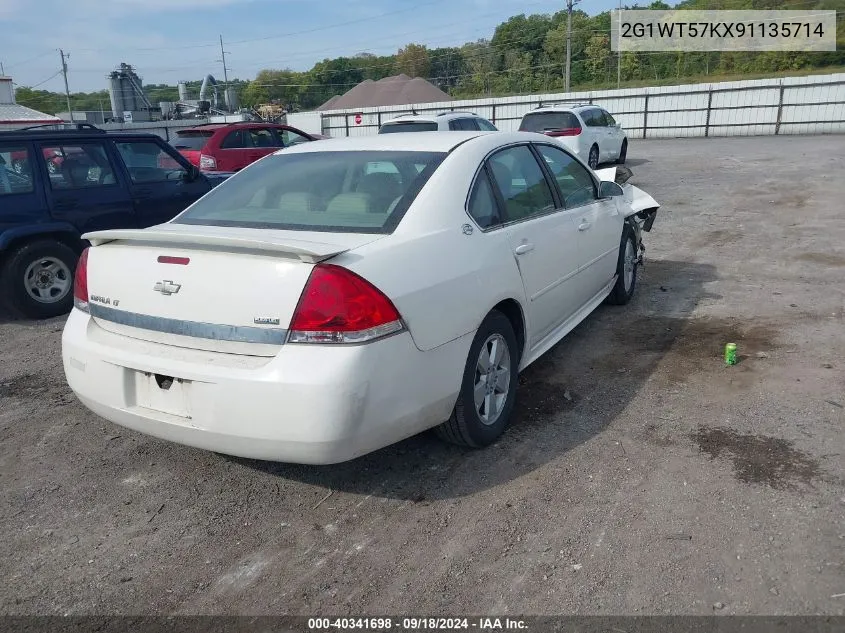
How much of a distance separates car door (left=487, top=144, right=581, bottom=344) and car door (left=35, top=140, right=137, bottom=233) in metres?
4.52

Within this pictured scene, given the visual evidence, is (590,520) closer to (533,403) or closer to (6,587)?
(533,403)

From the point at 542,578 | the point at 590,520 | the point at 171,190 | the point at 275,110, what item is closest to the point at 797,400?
the point at 590,520

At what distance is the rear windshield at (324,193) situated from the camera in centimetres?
345

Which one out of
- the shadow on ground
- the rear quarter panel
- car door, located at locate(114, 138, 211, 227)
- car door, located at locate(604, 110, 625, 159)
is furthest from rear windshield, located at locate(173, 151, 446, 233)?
car door, located at locate(604, 110, 625, 159)

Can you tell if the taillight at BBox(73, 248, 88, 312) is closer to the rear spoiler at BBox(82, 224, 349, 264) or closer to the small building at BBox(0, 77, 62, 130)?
the rear spoiler at BBox(82, 224, 349, 264)

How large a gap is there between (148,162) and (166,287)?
516cm

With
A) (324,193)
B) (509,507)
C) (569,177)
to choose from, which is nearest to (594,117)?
(569,177)

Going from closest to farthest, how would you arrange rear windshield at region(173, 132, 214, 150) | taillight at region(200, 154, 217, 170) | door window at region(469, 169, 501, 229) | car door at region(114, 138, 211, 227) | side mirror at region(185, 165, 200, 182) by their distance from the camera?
door window at region(469, 169, 501, 229) → car door at region(114, 138, 211, 227) → side mirror at region(185, 165, 200, 182) → taillight at region(200, 154, 217, 170) → rear windshield at region(173, 132, 214, 150)

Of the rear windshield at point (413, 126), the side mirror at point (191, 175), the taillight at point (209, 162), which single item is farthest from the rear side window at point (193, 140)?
the side mirror at point (191, 175)

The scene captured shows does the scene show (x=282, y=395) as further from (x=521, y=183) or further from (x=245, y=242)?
(x=521, y=183)

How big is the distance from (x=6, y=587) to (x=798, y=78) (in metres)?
31.1

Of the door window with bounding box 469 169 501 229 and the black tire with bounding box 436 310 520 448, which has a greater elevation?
the door window with bounding box 469 169 501 229

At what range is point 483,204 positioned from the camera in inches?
147

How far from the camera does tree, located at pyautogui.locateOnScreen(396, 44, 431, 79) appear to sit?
98.1 metres
